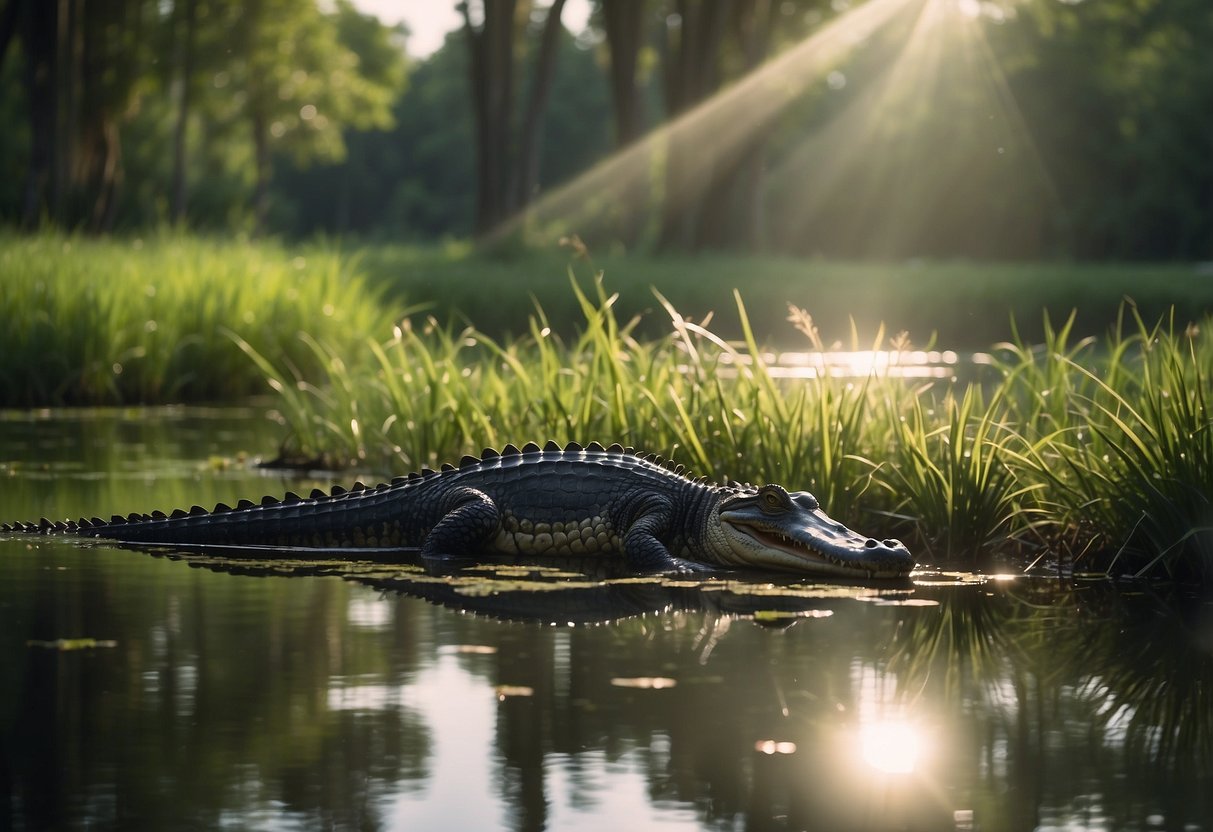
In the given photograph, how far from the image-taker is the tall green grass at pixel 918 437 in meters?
7.74

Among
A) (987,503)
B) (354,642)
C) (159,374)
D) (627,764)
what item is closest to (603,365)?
(987,503)

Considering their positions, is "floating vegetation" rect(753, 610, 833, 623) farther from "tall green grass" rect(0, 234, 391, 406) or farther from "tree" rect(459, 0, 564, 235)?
"tree" rect(459, 0, 564, 235)

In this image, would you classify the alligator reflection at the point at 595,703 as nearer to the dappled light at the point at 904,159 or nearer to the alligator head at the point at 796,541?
the alligator head at the point at 796,541

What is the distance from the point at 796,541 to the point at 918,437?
1311 millimetres

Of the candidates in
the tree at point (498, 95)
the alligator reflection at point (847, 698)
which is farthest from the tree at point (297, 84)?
the alligator reflection at point (847, 698)

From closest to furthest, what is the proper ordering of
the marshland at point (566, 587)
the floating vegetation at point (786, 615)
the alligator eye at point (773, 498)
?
the marshland at point (566, 587)
the floating vegetation at point (786, 615)
the alligator eye at point (773, 498)

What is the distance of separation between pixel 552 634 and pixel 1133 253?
53570 mm

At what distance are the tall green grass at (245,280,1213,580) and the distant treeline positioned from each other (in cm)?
1473

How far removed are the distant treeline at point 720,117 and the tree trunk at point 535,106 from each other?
75 mm

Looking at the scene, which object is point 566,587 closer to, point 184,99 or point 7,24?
point 7,24

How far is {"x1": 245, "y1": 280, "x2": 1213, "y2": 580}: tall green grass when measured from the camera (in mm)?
7738

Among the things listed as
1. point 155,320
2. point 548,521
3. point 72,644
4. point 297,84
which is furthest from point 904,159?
point 72,644

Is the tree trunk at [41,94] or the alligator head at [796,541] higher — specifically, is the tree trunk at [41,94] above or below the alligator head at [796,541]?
above

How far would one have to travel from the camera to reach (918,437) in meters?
8.51
